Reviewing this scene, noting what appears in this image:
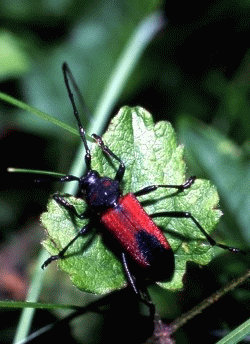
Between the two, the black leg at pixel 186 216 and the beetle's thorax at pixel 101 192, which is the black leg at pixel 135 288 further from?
the beetle's thorax at pixel 101 192

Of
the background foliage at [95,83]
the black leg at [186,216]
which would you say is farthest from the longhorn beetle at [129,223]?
the background foliage at [95,83]

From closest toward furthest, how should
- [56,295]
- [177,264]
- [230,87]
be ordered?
[177,264] → [56,295] → [230,87]

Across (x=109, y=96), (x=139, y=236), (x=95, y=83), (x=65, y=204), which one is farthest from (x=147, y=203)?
(x=95, y=83)

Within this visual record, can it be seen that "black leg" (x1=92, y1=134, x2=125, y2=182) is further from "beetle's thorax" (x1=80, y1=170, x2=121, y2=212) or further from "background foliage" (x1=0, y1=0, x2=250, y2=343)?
"background foliage" (x1=0, y1=0, x2=250, y2=343)

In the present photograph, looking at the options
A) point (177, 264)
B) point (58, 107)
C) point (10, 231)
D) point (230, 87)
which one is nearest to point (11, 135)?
point (58, 107)

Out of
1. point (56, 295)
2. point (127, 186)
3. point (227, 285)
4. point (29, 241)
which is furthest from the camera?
point (29, 241)

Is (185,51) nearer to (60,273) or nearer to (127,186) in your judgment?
(60,273)
